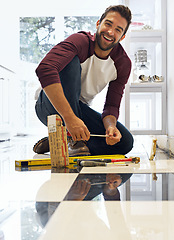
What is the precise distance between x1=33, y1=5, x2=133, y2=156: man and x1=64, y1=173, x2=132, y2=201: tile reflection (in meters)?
0.27

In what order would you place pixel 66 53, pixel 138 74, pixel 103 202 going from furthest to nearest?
1. pixel 138 74
2. pixel 66 53
3. pixel 103 202

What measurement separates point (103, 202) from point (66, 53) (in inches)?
33.2

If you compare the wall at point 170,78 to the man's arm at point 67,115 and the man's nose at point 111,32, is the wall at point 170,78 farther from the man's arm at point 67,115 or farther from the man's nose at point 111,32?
the man's arm at point 67,115

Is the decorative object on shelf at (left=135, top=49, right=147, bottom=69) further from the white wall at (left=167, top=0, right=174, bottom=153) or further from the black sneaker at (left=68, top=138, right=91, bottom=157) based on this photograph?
the black sneaker at (left=68, top=138, right=91, bottom=157)

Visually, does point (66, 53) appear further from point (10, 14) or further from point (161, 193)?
point (10, 14)

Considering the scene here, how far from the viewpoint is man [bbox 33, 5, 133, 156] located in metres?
1.25

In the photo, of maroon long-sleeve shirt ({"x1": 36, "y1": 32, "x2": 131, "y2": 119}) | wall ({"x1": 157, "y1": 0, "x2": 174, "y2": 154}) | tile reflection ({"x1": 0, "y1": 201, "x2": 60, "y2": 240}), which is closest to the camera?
tile reflection ({"x1": 0, "y1": 201, "x2": 60, "y2": 240})

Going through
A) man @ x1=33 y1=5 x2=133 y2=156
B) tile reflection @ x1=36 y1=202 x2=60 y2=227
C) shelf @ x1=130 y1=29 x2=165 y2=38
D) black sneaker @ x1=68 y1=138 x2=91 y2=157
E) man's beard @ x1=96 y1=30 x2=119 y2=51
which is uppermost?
shelf @ x1=130 y1=29 x2=165 y2=38

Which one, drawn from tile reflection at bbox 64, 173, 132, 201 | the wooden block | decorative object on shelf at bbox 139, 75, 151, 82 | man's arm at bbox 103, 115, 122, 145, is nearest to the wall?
decorative object on shelf at bbox 139, 75, 151, 82

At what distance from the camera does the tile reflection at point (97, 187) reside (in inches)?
28.2

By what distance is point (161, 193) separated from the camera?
2.55 feet

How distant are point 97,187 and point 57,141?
387 mm

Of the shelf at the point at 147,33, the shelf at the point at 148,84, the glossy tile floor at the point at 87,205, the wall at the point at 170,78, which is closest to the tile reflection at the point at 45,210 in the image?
the glossy tile floor at the point at 87,205

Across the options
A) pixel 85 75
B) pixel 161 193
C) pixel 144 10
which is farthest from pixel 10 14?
pixel 161 193
